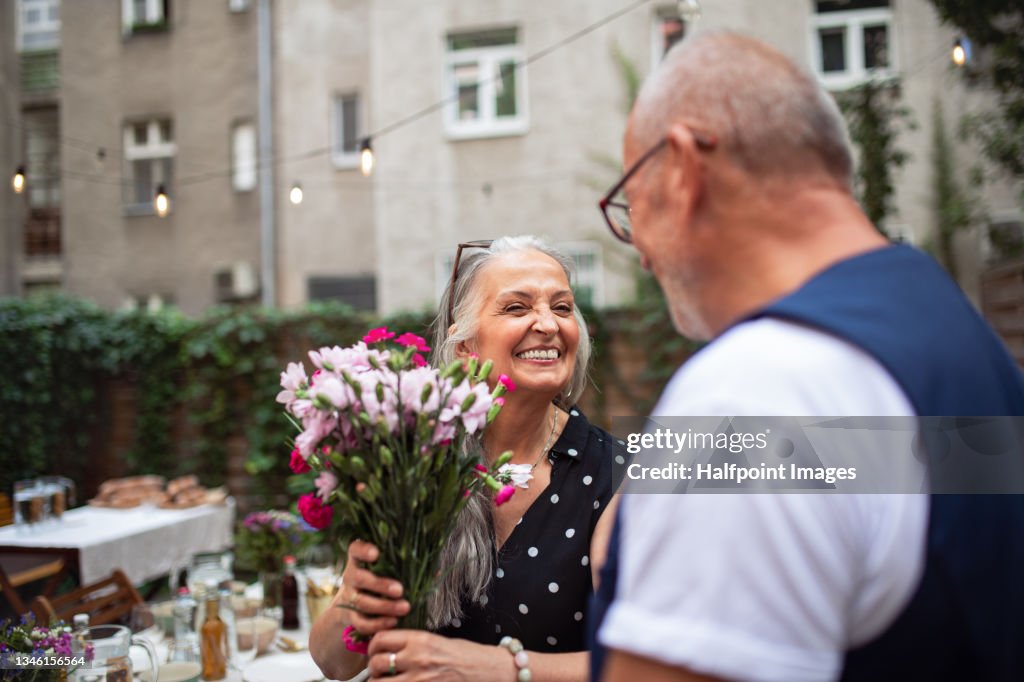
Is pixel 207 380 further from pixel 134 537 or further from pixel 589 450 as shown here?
pixel 589 450

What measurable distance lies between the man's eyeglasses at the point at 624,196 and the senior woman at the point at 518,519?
0.61 meters

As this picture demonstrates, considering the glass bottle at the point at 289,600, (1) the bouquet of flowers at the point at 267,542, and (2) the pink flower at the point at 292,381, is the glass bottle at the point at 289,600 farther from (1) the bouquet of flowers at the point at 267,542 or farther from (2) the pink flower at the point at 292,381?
(2) the pink flower at the point at 292,381

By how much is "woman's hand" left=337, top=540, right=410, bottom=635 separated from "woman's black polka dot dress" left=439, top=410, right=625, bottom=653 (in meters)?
0.41

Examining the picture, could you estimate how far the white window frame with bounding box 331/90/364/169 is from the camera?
11.8m

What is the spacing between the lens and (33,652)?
2094 millimetres

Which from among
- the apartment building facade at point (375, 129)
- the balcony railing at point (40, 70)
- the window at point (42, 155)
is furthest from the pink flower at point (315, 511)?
the balcony railing at point (40, 70)

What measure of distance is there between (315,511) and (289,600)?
73.4 inches

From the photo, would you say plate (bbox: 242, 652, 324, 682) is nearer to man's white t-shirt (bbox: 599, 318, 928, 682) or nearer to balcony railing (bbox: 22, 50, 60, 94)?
man's white t-shirt (bbox: 599, 318, 928, 682)

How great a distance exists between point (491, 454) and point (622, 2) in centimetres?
960

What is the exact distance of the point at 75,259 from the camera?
1316 cm

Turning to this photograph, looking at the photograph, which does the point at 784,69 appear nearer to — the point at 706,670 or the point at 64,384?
the point at 706,670

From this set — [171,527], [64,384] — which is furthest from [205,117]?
[171,527]

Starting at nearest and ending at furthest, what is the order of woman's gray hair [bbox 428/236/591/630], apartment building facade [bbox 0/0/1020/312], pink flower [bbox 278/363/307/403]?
pink flower [bbox 278/363/307/403] → woman's gray hair [bbox 428/236/591/630] → apartment building facade [bbox 0/0/1020/312]

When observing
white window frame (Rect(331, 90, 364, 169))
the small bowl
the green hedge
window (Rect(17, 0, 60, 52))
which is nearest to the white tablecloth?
the green hedge
